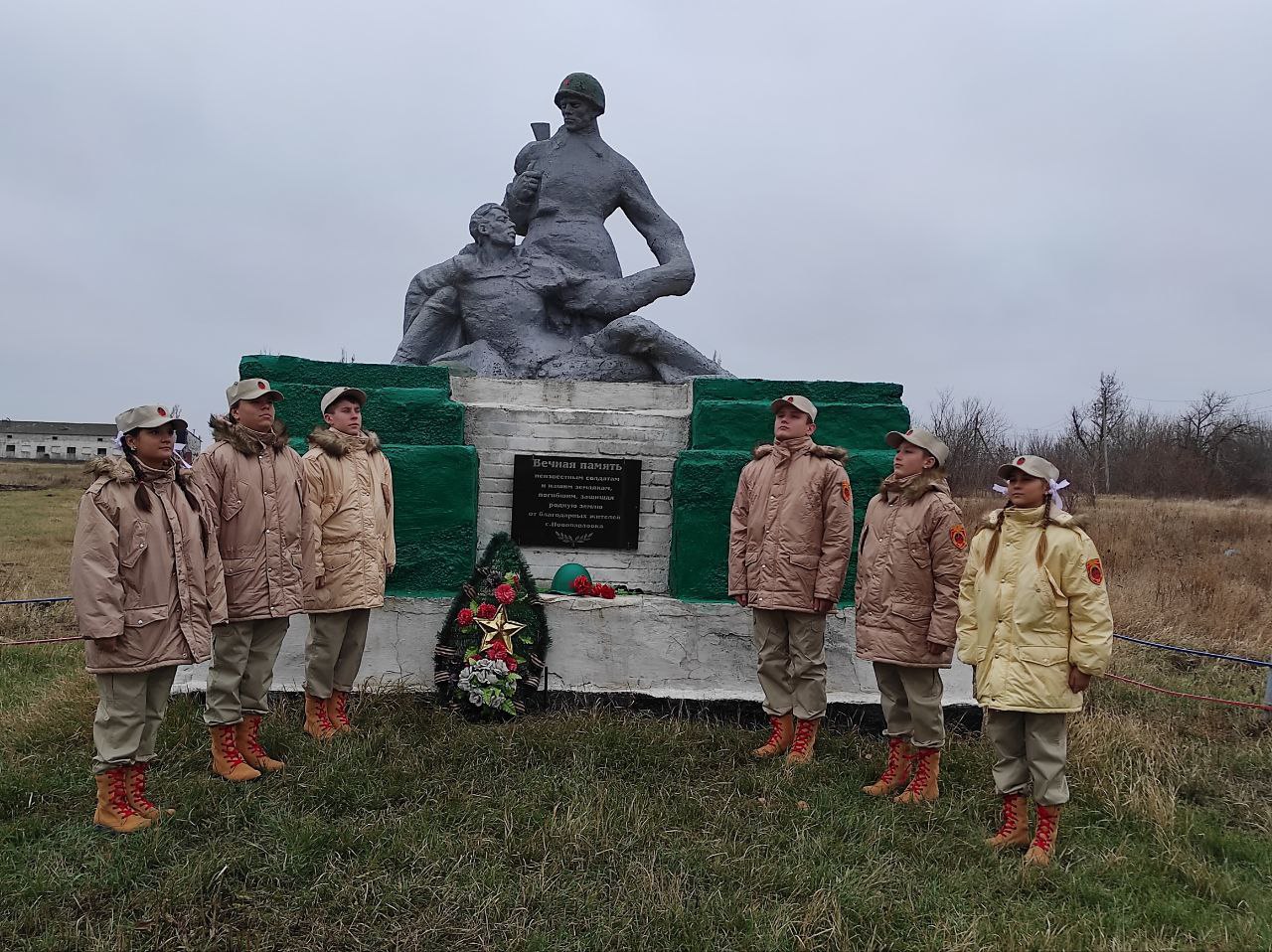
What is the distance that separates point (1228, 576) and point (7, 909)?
1205cm

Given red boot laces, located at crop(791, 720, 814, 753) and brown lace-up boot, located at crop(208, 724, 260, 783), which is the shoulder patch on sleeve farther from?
brown lace-up boot, located at crop(208, 724, 260, 783)

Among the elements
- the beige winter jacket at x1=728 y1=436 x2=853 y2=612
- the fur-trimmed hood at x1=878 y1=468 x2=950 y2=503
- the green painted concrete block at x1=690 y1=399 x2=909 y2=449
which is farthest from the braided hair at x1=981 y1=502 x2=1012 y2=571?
the green painted concrete block at x1=690 y1=399 x2=909 y2=449

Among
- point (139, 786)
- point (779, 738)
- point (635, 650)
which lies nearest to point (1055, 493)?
point (779, 738)

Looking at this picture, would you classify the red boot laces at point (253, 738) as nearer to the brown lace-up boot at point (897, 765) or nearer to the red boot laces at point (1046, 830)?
the brown lace-up boot at point (897, 765)

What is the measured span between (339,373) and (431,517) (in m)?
1.08

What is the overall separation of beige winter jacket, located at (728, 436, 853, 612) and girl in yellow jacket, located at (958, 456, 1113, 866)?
790 mm

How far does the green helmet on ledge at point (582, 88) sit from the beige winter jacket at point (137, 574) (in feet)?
15.2

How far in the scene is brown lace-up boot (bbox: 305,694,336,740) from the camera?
4.30 metres

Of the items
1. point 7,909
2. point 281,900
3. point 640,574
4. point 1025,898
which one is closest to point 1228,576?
point 640,574

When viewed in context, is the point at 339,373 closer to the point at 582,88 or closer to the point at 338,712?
the point at 338,712

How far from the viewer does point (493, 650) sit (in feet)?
15.3

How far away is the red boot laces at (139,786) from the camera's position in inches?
133

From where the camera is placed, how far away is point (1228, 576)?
1073cm

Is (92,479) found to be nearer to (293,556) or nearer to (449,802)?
(293,556)
